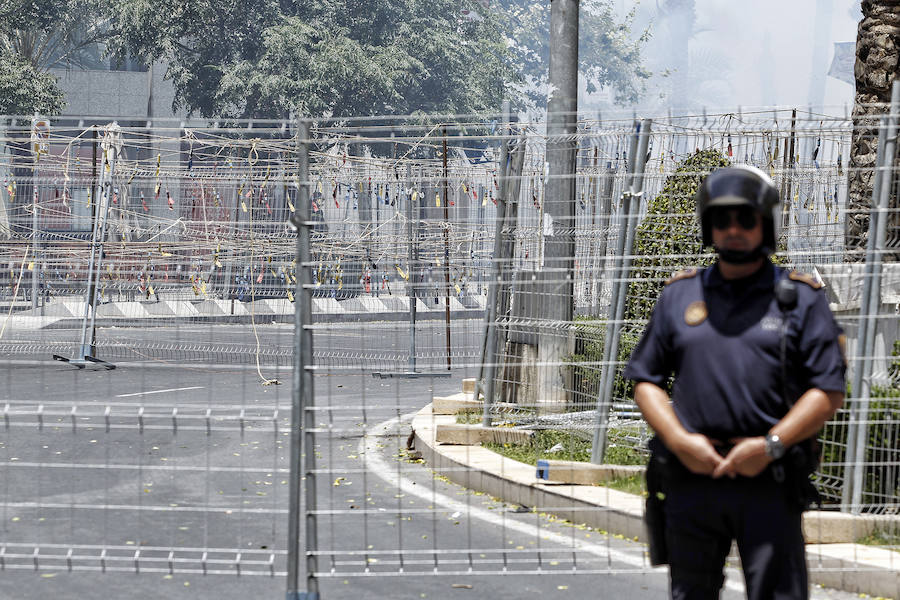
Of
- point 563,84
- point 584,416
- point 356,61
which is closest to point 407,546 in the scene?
point 584,416

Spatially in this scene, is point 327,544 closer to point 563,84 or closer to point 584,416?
point 584,416

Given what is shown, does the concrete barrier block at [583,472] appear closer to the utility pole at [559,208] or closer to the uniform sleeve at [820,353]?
the utility pole at [559,208]

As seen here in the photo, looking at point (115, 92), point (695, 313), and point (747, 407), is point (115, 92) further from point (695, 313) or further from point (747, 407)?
point (747, 407)

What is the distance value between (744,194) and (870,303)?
315cm

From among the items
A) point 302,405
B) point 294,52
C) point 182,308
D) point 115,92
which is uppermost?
point 294,52

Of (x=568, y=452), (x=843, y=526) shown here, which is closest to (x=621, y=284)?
(x=568, y=452)

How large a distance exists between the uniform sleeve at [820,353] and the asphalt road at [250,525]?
2071mm

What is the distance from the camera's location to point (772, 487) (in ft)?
12.5

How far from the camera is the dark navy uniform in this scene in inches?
149

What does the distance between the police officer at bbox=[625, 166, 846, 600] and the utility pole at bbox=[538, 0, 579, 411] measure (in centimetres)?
556

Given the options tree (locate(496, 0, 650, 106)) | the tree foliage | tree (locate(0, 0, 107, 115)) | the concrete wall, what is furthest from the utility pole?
tree (locate(496, 0, 650, 106))

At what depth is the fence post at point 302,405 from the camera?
5.46 meters

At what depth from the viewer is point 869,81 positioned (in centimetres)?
1053

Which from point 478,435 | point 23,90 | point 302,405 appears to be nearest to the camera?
point 302,405
